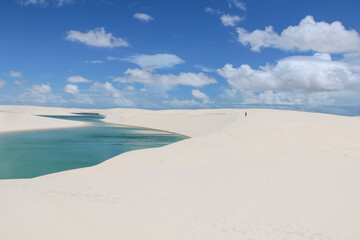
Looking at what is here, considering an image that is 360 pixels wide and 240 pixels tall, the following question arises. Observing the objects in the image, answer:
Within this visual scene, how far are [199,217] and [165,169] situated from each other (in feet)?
23.1

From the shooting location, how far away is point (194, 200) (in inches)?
362

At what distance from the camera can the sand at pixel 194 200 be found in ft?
23.0

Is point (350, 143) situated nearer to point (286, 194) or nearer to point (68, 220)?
point (286, 194)

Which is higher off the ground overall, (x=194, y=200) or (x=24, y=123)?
(x=24, y=123)

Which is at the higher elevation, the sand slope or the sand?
the sand slope

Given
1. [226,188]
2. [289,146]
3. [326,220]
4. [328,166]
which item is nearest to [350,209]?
[326,220]

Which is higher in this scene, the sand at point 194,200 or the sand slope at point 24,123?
the sand slope at point 24,123

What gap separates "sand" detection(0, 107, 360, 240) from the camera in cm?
700

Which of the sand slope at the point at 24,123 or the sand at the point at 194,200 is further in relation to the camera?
the sand slope at the point at 24,123

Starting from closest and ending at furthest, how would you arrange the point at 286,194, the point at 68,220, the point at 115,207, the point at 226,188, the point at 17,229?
the point at 17,229, the point at 68,220, the point at 115,207, the point at 286,194, the point at 226,188

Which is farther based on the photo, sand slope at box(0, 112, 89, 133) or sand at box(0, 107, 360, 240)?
sand slope at box(0, 112, 89, 133)

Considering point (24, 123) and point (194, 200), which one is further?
point (24, 123)

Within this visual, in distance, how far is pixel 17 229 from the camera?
22.5 feet

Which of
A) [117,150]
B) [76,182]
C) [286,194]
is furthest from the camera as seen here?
[117,150]
